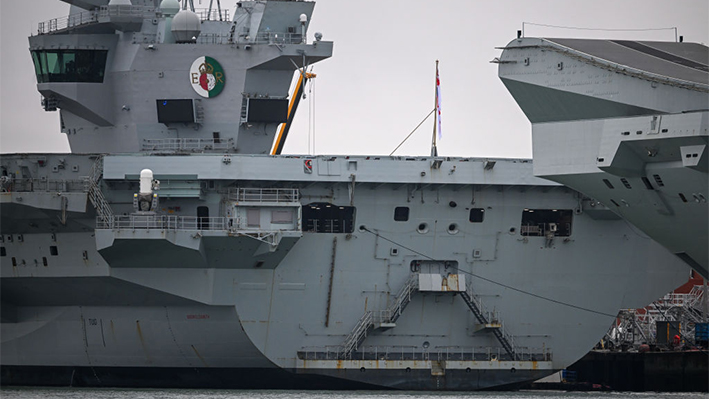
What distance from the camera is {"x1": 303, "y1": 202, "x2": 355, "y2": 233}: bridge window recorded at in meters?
32.2

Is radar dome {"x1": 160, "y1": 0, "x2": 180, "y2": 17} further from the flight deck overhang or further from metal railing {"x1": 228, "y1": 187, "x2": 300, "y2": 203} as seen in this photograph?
metal railing {"x1": 228, "y1": 187, "x2": 300, "y2": 203}

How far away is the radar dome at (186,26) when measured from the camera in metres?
33.4

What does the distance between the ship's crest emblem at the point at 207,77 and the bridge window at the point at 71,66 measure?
8.17 feet

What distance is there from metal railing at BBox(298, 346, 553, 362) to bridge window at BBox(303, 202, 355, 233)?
2924mm

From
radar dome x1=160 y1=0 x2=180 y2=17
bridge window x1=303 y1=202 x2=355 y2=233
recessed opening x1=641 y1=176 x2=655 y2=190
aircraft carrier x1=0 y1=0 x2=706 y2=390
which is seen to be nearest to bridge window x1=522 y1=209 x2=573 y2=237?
aircraft carrier x1=0 y1=0 x2=706 y2=390

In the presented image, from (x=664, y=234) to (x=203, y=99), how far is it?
12718 millimetres

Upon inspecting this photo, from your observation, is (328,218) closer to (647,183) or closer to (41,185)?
(41,185)

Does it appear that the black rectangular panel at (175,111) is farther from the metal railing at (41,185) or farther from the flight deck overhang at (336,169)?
the metal railing at (41,185)

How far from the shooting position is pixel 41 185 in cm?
3081

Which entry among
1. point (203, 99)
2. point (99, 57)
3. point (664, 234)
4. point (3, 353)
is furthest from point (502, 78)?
point (3, 353)

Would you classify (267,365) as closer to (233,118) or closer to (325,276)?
(325,276)

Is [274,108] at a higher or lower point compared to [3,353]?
higher

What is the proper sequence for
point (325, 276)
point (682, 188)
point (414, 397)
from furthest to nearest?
point (325, 276) → point (414, 397) → point (682, 188)

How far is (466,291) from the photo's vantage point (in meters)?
32.3
